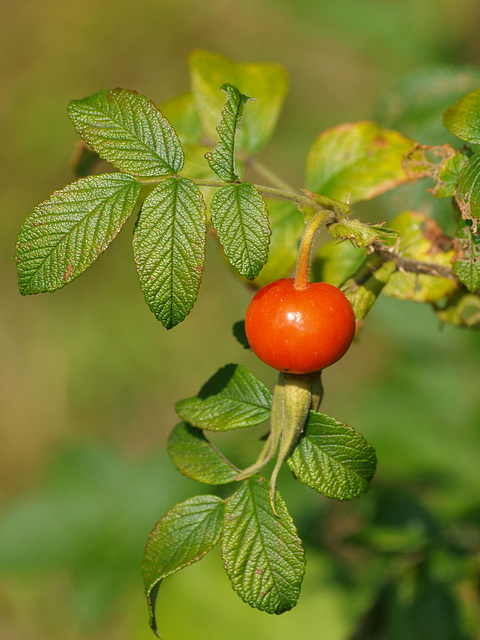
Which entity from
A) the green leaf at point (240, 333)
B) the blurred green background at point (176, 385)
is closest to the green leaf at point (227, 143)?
the green leaf at point (240, 333)

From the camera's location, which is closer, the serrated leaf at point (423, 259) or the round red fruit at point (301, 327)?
the round red fruit at point (301, 327)

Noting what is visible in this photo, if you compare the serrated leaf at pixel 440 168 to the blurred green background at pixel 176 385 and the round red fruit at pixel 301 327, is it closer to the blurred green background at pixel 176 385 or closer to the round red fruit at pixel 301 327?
the round red fruit at pixel 301 327

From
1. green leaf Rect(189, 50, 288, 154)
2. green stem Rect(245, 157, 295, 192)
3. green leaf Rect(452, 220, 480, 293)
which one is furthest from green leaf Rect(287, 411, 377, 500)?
green leaf Rect(189, 50, 288, 154)

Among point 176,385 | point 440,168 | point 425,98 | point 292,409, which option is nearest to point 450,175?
point 440,168

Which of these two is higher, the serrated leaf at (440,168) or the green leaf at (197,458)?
the serrated leaf at (440,168)

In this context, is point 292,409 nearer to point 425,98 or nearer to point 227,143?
point 227,143

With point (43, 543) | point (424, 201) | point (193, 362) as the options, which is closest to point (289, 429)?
point (424, 201)

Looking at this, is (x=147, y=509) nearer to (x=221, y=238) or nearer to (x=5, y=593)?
(x=5, y=593)
